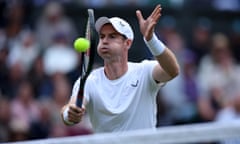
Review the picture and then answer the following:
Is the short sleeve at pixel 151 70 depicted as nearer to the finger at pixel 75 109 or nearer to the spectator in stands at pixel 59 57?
the finger at pixel 75 109

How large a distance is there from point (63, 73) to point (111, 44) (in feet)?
18.7

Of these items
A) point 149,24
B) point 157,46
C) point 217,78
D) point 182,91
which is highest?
point 149,24

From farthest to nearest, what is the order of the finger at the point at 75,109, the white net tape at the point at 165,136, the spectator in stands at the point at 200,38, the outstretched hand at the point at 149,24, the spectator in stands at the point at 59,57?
1. the spectator in stands at the point at 200,38
2. the spectator in stands at the point at 59,57
3. the outstretched hand at the point at 149,24
4. the finger at the point at 75,109
5. the white net tape at the point at 165,136

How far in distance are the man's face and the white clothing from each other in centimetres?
24

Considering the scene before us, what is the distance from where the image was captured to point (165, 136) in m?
7.83

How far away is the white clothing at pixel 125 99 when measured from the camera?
8539 millimetres

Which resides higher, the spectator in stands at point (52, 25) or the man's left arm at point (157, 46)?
the man's left arm at point (157, 46)

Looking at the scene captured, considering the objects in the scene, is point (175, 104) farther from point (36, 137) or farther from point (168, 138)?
point (168, 138)

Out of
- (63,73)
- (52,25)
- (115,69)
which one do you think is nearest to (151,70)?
(115,69)

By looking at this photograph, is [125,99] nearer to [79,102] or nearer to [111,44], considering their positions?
[111,44]

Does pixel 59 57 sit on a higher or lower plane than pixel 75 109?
lower

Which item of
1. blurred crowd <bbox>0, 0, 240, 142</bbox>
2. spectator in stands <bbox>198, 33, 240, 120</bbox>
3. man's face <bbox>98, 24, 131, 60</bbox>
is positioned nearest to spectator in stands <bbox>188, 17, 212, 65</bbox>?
blurred crowd <bbox>0, 0, 240, 142</bbox>

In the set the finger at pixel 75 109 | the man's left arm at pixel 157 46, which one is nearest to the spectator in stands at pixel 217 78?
the man's left arm at pixel 157 46

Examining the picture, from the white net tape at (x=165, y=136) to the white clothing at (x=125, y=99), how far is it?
0.58 metres
